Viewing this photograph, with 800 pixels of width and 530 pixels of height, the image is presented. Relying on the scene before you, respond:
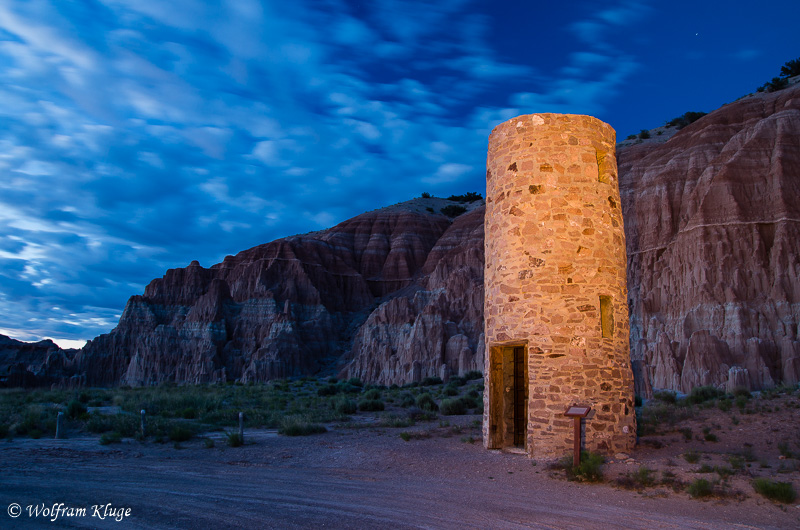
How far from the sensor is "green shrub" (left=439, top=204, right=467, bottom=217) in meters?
81.4

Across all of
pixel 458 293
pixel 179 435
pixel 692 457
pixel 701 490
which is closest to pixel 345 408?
pixel 179 435

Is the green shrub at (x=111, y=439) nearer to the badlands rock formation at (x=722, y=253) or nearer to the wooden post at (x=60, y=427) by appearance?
the wooden post at (x=60, y=427)

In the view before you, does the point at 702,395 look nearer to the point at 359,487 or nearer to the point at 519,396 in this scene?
the point at 519,396

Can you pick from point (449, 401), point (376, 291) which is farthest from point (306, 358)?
point (449, 401)

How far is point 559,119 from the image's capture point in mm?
11312

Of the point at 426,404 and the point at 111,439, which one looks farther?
the point at 426,404

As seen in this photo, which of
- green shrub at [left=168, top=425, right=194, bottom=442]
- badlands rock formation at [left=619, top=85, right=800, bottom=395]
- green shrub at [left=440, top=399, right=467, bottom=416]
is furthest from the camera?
badlands rock formation at [left=619, top=85, right=800, bottom=395]

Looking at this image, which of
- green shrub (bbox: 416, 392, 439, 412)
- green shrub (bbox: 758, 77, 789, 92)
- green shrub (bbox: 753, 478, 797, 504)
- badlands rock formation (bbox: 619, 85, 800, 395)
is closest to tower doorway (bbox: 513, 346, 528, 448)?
green shrub (bbox: 753, 478, 797, 504)

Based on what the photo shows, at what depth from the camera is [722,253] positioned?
33.1 meters

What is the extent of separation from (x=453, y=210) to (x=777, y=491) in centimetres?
7630

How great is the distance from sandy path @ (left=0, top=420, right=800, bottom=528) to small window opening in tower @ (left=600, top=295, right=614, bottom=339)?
297 cm

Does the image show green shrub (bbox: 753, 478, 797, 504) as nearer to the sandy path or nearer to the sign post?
the sandy path

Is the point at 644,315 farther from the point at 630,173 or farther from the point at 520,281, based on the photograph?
the point at 520,281

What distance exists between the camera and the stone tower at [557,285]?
1015cm
